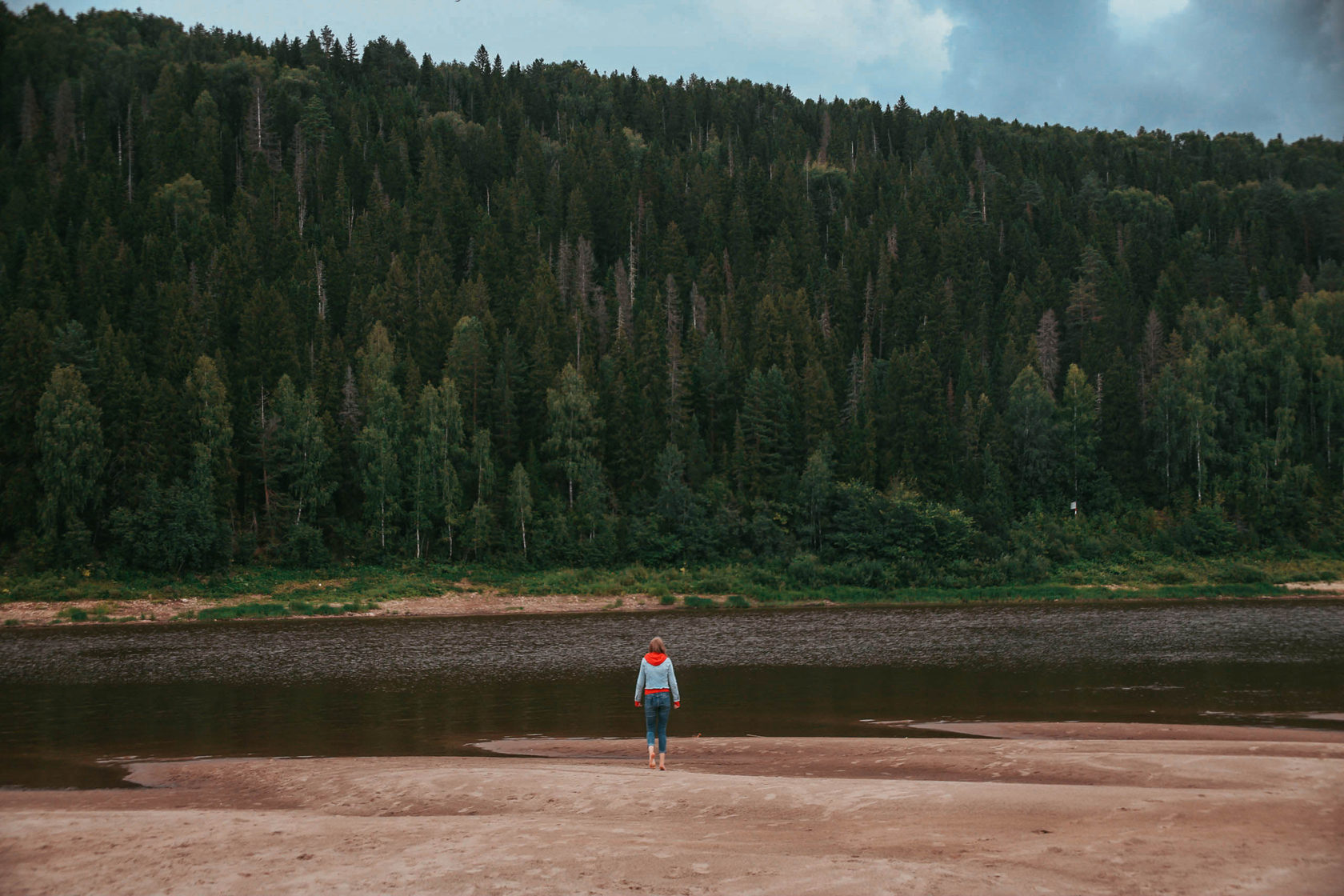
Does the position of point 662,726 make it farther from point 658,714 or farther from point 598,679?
point 598,679

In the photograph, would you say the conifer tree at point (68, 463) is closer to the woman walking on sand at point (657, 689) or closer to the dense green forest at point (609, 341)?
the dense green forest at point (609, 341)

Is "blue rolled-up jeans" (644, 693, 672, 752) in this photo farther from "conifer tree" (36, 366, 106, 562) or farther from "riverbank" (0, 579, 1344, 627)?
"conifer tree" (36, 366, 106, 562)

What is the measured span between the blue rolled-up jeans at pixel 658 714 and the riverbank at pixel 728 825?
0.82 meters

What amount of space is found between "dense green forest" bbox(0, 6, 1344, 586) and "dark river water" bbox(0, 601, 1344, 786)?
22.2 metres

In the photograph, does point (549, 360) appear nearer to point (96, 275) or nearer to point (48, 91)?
point (96, 275)

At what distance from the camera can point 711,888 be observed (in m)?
10.5

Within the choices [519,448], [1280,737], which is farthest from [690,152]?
[1280,737]

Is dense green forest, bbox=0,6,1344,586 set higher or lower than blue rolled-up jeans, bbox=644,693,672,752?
higher

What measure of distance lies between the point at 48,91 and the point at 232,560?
123 m

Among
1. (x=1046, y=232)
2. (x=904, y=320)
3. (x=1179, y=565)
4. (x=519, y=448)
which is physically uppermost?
(x=1046, y=232)

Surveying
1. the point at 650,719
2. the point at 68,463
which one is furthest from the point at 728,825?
the point at 68,463

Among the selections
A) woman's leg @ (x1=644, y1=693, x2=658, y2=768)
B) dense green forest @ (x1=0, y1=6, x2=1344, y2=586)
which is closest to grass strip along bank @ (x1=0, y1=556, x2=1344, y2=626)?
dense green forest @ (x1=0, y1=6, x2=1344, y2=586)

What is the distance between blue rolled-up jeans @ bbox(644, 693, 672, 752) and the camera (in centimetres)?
1773

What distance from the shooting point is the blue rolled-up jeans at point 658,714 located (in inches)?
698
